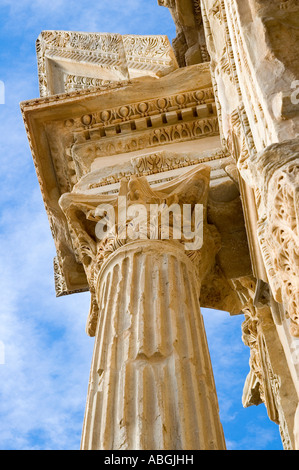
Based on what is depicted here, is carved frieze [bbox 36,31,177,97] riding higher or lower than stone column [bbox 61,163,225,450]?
higher

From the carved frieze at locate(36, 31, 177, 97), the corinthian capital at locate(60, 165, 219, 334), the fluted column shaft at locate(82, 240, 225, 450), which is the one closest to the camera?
the fluted column shaft at locate(82, 240, 225, 450)

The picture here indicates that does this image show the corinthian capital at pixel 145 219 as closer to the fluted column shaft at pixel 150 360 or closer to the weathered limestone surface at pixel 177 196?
the weathered limestone surface at pixel 177 196

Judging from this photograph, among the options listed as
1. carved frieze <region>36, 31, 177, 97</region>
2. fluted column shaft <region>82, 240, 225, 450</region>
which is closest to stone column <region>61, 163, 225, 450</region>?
fluted column shaft <region>82, 240, 225, 450</region>

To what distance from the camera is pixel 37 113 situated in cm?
926

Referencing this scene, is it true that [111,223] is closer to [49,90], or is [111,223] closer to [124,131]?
[124,131]

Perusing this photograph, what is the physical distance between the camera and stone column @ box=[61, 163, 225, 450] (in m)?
4.59

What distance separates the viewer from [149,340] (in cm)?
533

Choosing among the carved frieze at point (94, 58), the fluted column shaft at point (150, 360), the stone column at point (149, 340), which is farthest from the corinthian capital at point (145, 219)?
the carved frieze at point (94, 58)

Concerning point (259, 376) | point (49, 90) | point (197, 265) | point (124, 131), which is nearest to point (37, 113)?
point (124, 131)

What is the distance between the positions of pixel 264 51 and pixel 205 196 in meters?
1.74

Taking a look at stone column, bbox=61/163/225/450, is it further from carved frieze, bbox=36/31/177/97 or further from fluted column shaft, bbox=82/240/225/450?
carved frieze, bbox=36/31/177/97

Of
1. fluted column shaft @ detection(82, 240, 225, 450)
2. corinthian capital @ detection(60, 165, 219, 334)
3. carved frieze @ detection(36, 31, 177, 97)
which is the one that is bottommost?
fluted column shaft @ detection(82, 240, 225, 450)
